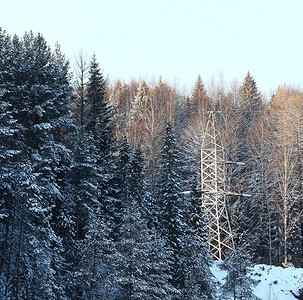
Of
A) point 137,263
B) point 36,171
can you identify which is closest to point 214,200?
point 36,171

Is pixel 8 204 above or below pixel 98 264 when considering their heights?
above

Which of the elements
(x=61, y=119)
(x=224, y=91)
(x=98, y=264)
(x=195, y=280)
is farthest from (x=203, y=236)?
(x=224, y=91)

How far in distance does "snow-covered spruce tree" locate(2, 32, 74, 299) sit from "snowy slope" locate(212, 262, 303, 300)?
11.3m

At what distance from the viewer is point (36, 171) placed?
20.3 m

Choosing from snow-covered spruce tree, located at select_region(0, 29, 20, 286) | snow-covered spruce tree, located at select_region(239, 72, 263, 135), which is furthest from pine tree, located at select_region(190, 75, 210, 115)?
snow-covered spruce tree, located at select_region(0, 29, 20, 286)

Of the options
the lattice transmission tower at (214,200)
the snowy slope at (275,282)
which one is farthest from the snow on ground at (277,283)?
the lattice transmission tower at (214,200)

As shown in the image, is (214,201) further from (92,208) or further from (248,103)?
(248,103)

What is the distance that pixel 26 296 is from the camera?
16.3 metres

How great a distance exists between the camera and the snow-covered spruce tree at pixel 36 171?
16609 mm

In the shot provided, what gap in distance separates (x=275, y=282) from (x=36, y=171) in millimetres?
16570

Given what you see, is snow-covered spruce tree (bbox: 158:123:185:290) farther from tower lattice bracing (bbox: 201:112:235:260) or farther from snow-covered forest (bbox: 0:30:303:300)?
tower lattice bracing (bbox: 201:112:235:260)

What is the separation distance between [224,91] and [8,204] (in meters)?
63.8

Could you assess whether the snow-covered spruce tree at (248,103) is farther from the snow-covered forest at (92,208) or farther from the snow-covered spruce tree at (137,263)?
the snow-covered spruce tree at (137,263)

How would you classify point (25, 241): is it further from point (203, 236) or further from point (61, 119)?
point (203, 236)
